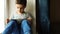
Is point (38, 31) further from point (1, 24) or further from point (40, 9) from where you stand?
point (1, 24)

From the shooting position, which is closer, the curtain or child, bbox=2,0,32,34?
child, bbox=2,0,32,34

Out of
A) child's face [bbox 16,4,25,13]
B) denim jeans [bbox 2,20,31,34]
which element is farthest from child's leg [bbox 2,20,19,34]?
child's face [bbox 16,4,25,13]

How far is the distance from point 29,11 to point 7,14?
19 centimetres

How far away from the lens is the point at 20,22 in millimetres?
1032

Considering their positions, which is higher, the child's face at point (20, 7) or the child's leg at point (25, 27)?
the child's face at point (20, 7)

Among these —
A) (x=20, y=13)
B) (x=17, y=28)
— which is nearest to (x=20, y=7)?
(x=20, y=13)

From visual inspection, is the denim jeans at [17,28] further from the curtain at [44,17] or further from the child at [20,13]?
the curtain at [44,17]

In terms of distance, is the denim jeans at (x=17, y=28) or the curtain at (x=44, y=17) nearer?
the denim jeans at (x=17, y=28)

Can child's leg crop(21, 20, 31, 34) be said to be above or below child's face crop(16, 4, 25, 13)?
below

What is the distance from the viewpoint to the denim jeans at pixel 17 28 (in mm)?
938

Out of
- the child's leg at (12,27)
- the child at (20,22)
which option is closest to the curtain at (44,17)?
the child at (20,22)

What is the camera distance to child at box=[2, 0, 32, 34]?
3.13 feet

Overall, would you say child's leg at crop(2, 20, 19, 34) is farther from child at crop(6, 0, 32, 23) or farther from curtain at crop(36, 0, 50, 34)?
curtain at crop(36, 0, 50, 34)

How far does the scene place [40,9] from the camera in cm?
110
